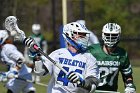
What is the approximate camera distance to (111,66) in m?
9.23

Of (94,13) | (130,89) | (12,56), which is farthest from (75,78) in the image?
(94,13)

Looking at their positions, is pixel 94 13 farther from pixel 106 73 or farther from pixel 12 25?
pixel 12 25

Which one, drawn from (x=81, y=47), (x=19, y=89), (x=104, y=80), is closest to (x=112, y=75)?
(x=104, y=80)

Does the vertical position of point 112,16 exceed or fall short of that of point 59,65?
it falls short

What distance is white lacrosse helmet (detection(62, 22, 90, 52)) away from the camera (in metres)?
7.92

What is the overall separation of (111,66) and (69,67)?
148cm

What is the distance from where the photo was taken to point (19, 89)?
1193 centimetres

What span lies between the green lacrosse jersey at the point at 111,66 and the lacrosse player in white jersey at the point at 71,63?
1.28 meters

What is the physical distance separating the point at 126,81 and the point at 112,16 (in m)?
24.5

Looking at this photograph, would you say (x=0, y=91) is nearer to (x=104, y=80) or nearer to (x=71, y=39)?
(x=104, y=80)

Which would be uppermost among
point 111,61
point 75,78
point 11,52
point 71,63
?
point 71,63

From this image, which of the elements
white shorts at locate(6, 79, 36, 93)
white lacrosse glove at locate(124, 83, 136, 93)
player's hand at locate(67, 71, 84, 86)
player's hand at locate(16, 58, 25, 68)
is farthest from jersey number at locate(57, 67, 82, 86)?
white shorts at locate(6, 79, 36, 93)

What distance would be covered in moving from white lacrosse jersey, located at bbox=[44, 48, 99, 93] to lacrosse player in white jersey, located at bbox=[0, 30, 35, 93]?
3.64m

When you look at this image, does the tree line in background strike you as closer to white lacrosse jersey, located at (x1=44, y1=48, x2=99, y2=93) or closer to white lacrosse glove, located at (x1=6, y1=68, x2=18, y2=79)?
white lacrosse glove, located at (x1=6, y1=68, x2=18, y2=79)
